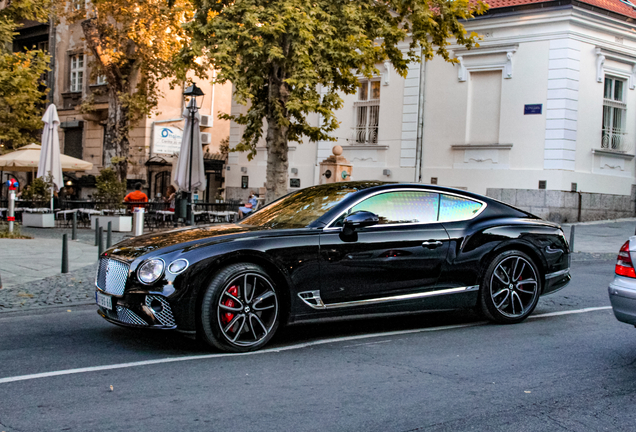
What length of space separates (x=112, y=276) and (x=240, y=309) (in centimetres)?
114

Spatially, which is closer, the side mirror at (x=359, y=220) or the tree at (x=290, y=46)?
the side mirror at (x=359, y=220)

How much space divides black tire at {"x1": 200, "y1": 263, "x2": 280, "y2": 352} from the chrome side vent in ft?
0.75

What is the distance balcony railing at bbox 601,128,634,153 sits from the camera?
→ 22.3 m

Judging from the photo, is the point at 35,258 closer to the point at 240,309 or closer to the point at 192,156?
the point at 192,156

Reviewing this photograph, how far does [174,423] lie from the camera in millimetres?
3832

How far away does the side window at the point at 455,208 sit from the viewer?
6.76 m

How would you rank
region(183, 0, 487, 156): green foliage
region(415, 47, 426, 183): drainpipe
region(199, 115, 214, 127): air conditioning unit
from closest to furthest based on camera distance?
region(183, 0, 487, 156): green foliage → region(415, 47, 426, 183): drainpipe → region(199, 115, 214, 127): air conditioning unit

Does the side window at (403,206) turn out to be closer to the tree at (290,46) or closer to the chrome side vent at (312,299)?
the chrome side vent at (312,299)

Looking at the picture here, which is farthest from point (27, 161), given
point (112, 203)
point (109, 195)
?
point (112, 203)

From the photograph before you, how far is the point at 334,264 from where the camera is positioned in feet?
19.4

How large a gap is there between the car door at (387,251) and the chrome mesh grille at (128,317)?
5.11ft

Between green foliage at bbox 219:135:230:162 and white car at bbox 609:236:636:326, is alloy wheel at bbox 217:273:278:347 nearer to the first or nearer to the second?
white car at bbox 609:236:636:326

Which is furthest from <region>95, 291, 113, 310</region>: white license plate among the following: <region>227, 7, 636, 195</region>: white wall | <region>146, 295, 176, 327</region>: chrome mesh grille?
<region>227, 7, 636, 195</region>: white wall

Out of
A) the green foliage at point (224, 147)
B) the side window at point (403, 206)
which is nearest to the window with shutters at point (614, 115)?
the green foliage at point (224, 147)
